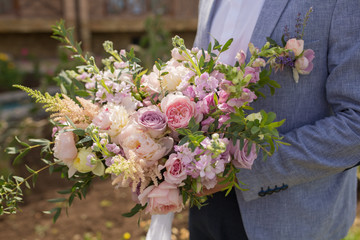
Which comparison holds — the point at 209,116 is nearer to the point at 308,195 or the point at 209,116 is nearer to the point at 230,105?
the point at 230,105

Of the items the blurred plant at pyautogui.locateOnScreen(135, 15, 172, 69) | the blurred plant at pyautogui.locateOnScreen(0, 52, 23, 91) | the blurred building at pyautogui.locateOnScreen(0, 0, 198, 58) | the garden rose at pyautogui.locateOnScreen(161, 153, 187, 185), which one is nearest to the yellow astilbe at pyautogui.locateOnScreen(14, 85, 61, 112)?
the garden rose at pyautogui.locateOnScreen(161, 153, 187, 185)

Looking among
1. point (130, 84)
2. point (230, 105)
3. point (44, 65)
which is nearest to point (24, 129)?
point (130, 84)

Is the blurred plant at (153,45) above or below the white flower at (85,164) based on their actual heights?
below

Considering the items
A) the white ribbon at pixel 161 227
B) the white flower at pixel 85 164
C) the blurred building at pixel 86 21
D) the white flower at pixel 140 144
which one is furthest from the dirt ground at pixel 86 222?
the blurred building at pixel 86 21

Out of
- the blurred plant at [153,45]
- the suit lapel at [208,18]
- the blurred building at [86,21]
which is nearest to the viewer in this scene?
the suit lapel at [208,18]

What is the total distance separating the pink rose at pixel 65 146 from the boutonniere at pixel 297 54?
66 cm

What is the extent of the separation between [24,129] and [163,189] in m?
3.57

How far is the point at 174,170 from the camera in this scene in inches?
40.1

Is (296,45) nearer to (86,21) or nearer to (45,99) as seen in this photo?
(45,99)

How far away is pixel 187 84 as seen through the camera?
3.56ft

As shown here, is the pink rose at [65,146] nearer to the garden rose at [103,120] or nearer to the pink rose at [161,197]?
the garden rose at [103,120]

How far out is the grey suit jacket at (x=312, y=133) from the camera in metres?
1.14

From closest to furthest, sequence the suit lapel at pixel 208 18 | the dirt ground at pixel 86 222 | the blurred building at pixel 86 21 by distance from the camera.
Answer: the suit lapel at pixel 208 18 → the dirt ground at pixel 86 222 → the blurred building at pixel 86 21

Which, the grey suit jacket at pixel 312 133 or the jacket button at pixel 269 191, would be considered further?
the jacket button at pixel 269 191
